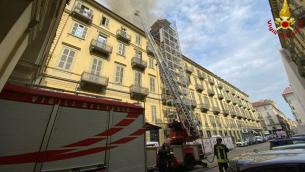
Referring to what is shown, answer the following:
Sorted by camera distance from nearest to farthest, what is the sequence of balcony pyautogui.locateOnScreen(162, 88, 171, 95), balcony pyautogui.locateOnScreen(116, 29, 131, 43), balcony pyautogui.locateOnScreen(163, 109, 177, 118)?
balcony pyautogui.locateOnScreen(116, 29, 131, 43) → balcony pyautogui.locateOnScreen(163, 109, 177, 118) → balcony pyautogui.locateOnScreen(162, 88, 171, 95)

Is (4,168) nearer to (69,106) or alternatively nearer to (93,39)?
(69,106)

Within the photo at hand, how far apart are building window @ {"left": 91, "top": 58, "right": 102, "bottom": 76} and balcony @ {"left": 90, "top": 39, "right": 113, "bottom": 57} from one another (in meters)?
0.97

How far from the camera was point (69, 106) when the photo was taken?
3.72 meters

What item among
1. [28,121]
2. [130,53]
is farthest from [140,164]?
[130,53]

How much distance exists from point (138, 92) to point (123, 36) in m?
7.20

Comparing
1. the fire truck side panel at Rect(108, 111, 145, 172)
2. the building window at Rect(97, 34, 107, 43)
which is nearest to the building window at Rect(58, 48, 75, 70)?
the building window at Rect(97, 34, 107, 43)

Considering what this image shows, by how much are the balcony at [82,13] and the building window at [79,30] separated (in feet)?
2.42

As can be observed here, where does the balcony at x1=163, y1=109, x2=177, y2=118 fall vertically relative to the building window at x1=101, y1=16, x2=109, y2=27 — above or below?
below

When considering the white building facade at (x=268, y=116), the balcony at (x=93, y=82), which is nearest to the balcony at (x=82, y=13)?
the balcony at (x=93, y=82)

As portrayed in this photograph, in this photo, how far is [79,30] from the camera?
15.6 metres

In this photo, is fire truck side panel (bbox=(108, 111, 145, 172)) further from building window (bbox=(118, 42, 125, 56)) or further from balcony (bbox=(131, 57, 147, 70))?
building window (bbox=(118, 42, 125, 56))

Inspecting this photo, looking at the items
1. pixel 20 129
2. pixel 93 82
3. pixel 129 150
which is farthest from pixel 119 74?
pixel 20 129

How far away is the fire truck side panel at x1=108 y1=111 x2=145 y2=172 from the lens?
13.4 feet

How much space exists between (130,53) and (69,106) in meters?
16.3
